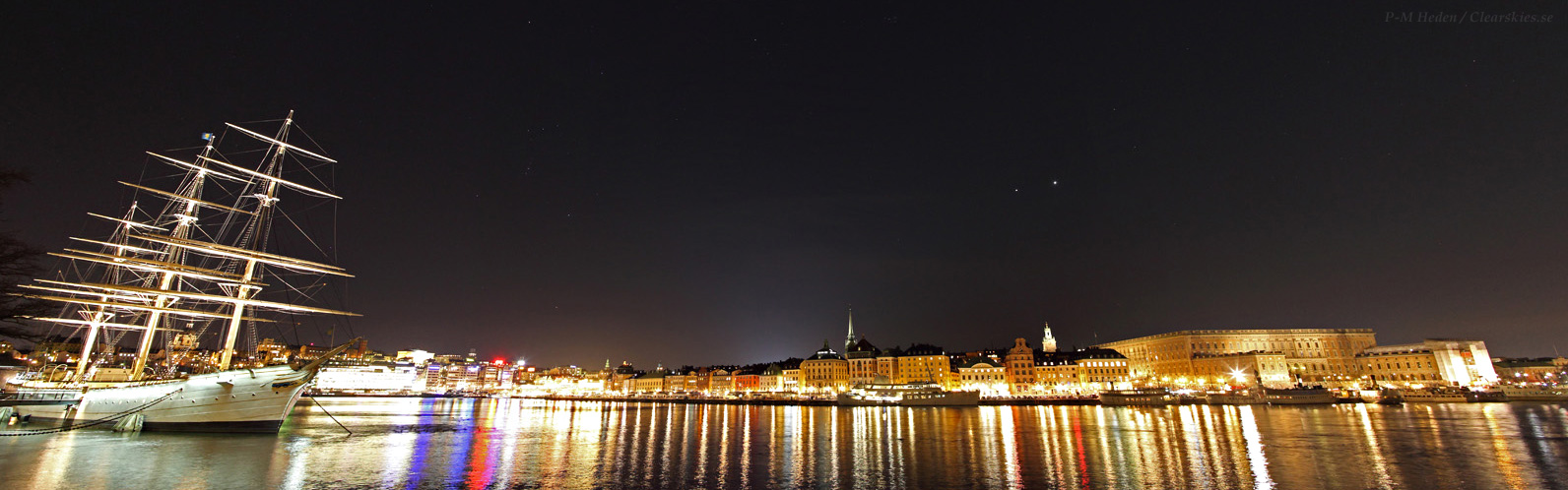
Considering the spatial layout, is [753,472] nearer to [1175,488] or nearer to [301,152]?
[1175,488]

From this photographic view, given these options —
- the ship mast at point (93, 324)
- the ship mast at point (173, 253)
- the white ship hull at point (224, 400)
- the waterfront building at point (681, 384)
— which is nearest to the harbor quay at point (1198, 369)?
the waterfront building at point (681, 384)

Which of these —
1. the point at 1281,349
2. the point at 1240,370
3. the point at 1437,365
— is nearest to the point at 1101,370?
the point at 1240,370

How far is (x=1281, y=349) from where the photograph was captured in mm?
139000

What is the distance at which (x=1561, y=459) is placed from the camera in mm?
27672

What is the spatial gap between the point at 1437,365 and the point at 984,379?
83.8 meters

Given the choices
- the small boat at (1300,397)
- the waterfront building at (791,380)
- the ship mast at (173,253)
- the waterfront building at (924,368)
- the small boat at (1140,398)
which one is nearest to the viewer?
the ship mast at (173,253)

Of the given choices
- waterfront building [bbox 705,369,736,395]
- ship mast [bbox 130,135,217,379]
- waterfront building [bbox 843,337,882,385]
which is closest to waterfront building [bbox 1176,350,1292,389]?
waterfront building [bbox 843,337,882,385]

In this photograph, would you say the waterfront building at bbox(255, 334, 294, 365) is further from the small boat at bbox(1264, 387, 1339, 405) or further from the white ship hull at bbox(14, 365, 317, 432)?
the small boat at bbox(1264, 387, 1339, 405)

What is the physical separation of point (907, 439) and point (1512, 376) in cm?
18648

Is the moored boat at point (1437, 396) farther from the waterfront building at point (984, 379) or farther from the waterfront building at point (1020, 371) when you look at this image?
the waterfront building at point (984, 379)

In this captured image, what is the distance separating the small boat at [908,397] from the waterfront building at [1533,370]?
124120mm

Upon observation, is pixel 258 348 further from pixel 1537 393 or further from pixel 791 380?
pixel 1537 393

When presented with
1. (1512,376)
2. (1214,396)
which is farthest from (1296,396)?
(1512,376)

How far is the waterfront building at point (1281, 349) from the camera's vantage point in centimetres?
13412
